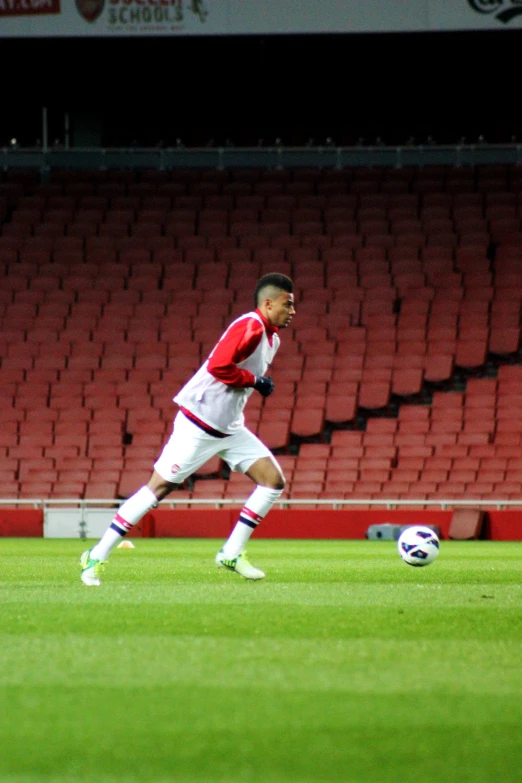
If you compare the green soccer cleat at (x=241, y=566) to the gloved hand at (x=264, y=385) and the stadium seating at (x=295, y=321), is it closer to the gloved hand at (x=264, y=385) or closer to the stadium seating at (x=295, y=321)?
the gloved hand at (x=264, y=385)

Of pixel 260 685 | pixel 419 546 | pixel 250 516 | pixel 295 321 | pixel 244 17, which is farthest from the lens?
pixel 244 17

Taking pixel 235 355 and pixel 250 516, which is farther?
pixel 250 516

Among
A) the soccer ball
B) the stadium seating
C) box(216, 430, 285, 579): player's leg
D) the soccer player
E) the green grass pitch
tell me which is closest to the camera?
the green grass pitch

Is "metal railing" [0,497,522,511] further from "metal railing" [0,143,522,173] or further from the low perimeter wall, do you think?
"metal railing" [0,143,522,173]

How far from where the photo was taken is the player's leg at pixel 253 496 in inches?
320

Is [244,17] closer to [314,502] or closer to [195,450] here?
[314,502]

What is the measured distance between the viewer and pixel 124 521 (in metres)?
7.50

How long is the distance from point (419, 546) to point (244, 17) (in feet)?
58.0

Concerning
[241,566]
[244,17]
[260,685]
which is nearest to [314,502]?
[241,566]

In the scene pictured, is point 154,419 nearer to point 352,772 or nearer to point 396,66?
point 396,66

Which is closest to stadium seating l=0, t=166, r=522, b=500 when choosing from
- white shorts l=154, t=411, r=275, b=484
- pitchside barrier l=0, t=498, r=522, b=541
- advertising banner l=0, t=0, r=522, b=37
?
pitchside barrier l=0, t=498, r=522, b=541

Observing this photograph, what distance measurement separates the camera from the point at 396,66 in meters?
27.9

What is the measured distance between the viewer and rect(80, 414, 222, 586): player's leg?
294 inches

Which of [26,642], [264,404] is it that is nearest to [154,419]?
[264,404]
